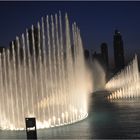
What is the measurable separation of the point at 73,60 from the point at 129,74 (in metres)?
23.8

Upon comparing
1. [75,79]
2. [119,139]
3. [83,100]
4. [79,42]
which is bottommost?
[119,139]

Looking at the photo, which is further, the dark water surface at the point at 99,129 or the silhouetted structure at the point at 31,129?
the dark water surface at the point at 99,129

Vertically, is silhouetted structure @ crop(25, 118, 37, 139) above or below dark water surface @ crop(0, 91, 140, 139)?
above

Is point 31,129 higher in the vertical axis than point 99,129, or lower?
higher

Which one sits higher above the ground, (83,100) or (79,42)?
(79,42)

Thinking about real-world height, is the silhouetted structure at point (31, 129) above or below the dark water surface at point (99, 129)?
above

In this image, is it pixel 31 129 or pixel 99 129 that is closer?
pixel 31 129

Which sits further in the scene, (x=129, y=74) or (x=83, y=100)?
(x=129, y=74)

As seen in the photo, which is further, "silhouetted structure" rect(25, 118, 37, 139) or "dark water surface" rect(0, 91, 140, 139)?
"dark water surface" rect(0, 91, 140, 139)

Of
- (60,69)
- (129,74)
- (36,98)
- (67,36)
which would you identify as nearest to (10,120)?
(36,98)

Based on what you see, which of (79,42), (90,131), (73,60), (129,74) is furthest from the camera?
(129,74)

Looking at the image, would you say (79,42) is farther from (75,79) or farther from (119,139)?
(119,139)

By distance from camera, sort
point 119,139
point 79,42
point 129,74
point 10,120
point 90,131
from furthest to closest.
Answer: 1. point 129,74
2. point 79,42
3. point 10,120
4. point 90,131
5. point 119,139

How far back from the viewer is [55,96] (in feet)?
65.7
